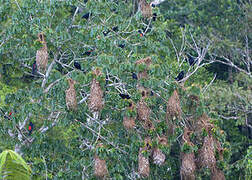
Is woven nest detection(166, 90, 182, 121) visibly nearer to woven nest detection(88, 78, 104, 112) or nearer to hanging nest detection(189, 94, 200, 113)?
hanging nest detection(189, 94, 200, 113)

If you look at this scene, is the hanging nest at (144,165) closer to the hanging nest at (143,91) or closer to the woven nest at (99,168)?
the woven nest at (99,168)

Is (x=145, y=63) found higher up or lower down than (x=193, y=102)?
higher up

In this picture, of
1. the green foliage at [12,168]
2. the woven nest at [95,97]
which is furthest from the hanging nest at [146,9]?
the green foliage at [12,168]

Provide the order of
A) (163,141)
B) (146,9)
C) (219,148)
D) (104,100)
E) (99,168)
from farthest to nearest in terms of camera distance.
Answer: (146,9), (104,100), (219,148), (163,141), (99,168)

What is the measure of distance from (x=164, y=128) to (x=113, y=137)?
3.18 feet

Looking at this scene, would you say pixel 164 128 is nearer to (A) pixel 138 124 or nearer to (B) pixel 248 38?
(A) pixel 138 124

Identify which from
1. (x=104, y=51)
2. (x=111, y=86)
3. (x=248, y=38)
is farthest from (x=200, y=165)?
(x=248, y=38)

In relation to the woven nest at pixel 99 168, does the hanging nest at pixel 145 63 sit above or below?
above

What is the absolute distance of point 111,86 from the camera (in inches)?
302

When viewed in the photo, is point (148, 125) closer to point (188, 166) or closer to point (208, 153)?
point (188, 166)

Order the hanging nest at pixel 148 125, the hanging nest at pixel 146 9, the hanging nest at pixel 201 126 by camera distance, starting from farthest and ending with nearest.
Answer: the hanging nest at pixel 146 9 < the hanging nest at pixel 148 125 < the hanging nest at pixel 201 126

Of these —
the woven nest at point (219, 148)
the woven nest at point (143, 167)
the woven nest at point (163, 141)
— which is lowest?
the woven nest at point (219, 148)

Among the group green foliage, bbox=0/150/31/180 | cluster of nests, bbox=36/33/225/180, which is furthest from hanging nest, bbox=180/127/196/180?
green foliage, bbox=0/150/31/180

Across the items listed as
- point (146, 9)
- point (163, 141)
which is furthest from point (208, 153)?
point (146, 9)
